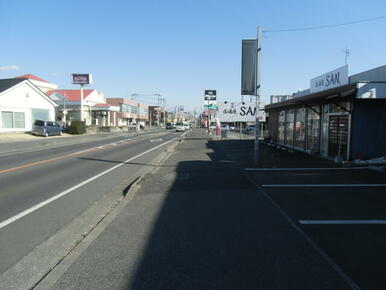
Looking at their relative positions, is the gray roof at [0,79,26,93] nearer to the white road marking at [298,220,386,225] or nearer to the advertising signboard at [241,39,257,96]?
the advertising signboard at [241,39,257,96]

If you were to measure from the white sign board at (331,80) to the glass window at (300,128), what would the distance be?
269 cm

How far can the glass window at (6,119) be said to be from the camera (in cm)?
3906

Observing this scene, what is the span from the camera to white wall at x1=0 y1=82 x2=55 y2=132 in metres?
39.7

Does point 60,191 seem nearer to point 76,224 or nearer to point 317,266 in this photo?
point 76,224

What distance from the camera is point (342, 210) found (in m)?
6.36

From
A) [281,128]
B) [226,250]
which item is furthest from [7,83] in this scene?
[226,250]

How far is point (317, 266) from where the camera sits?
3863 mm

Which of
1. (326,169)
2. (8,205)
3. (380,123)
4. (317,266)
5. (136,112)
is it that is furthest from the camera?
(136,112)

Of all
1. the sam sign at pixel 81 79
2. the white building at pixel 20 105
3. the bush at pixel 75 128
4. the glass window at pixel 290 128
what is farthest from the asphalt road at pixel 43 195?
the sam sign at pixel 81 79

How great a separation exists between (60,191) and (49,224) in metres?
2.81

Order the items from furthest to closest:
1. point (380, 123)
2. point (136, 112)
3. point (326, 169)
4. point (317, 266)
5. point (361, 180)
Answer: point (136, 112) < point (380, 123) < point (326, 169) < point (361, 180) < point (317, 266)

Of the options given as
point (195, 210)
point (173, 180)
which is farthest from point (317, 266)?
point (173, 180)

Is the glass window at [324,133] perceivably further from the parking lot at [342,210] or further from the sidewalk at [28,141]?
the sidewalk at [28,141]

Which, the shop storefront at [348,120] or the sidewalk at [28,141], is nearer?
the shop storefront at [348,120]
